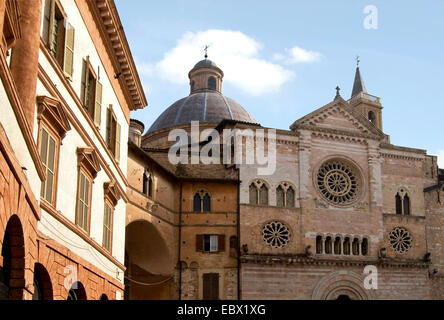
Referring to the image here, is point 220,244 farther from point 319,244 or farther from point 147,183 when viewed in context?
point 319,244

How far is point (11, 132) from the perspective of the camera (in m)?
8.60

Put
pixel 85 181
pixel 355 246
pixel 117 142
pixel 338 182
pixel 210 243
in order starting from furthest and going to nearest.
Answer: pixel 338 182 → pixel 355 246 → pixel 210 243 → pixel 117 142 → pixel 85 181

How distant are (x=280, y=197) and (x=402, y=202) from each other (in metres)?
8.70

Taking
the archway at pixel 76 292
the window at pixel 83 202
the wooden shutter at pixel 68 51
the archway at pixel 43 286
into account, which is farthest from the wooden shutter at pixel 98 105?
the archway at pixel 43 286

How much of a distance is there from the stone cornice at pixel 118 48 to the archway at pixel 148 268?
33.9 feet

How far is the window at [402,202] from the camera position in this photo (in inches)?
1535

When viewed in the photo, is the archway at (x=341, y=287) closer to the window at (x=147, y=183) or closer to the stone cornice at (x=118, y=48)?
the window at (x=147, y=183)

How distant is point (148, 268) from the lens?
3275 cm

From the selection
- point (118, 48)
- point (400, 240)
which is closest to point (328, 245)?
point (400, 240)

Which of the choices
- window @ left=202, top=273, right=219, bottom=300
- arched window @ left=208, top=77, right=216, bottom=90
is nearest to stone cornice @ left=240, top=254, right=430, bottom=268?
window @ left=202, top=273, right=219, bottom=300

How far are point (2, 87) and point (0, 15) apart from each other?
93 cm

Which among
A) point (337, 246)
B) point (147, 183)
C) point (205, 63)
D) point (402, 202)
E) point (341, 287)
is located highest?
point (205, 63)
